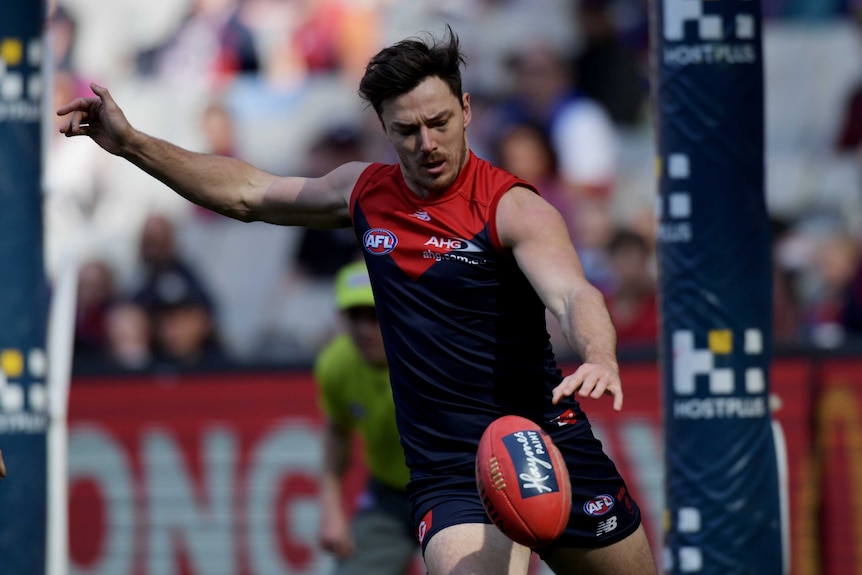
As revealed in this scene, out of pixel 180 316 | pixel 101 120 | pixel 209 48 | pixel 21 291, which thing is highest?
pixel 209 48

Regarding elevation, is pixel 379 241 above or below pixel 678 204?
below

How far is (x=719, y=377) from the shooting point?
230 inches

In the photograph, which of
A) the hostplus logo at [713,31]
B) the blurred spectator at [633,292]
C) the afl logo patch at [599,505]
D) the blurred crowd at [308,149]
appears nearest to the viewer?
the afl logo patch at [599,505]

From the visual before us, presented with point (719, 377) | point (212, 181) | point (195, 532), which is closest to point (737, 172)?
point (719, 377)

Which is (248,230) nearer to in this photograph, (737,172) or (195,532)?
(195,532)

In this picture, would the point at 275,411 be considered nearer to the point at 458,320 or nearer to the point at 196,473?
the point at 196,473

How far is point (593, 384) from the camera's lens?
13.6 ft

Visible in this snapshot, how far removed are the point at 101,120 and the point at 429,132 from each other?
1349mm

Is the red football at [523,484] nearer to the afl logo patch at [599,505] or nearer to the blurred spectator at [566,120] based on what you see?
the afl logo patch at [599,505]

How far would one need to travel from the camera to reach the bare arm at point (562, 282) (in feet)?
14.1

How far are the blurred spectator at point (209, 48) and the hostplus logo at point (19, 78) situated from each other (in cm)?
633

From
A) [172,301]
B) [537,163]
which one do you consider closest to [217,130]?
[172,301]

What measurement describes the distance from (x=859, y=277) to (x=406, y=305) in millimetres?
5731

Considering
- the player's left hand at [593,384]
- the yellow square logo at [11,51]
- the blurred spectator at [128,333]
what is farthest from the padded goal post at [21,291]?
the blurred spectator at [128,333]
